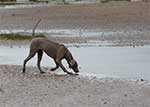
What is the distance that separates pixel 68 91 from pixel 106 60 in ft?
19.6

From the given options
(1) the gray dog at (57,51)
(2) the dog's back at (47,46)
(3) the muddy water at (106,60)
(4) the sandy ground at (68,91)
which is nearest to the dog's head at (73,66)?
(1) the gray dog at (57,51)

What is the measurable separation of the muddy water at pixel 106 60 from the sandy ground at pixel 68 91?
1155 mm

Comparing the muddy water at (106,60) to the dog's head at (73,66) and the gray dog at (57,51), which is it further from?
the gray dog at (57,51)

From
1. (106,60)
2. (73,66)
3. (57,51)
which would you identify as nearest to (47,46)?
(57,51)

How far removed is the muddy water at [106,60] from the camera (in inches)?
669

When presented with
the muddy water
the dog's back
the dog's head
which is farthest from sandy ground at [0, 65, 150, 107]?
the muddy water

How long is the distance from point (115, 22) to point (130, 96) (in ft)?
83.3

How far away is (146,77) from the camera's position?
15891mm

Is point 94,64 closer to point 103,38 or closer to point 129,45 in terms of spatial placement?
point 129,45

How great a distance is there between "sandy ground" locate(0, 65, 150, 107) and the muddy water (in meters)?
1.15

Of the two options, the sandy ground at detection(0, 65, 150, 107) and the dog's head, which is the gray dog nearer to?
the dog's head

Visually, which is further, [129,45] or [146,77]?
[129,45]

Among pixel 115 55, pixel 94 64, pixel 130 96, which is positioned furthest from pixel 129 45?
pixel 130 96

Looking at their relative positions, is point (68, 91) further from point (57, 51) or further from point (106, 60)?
point (106, 60)
